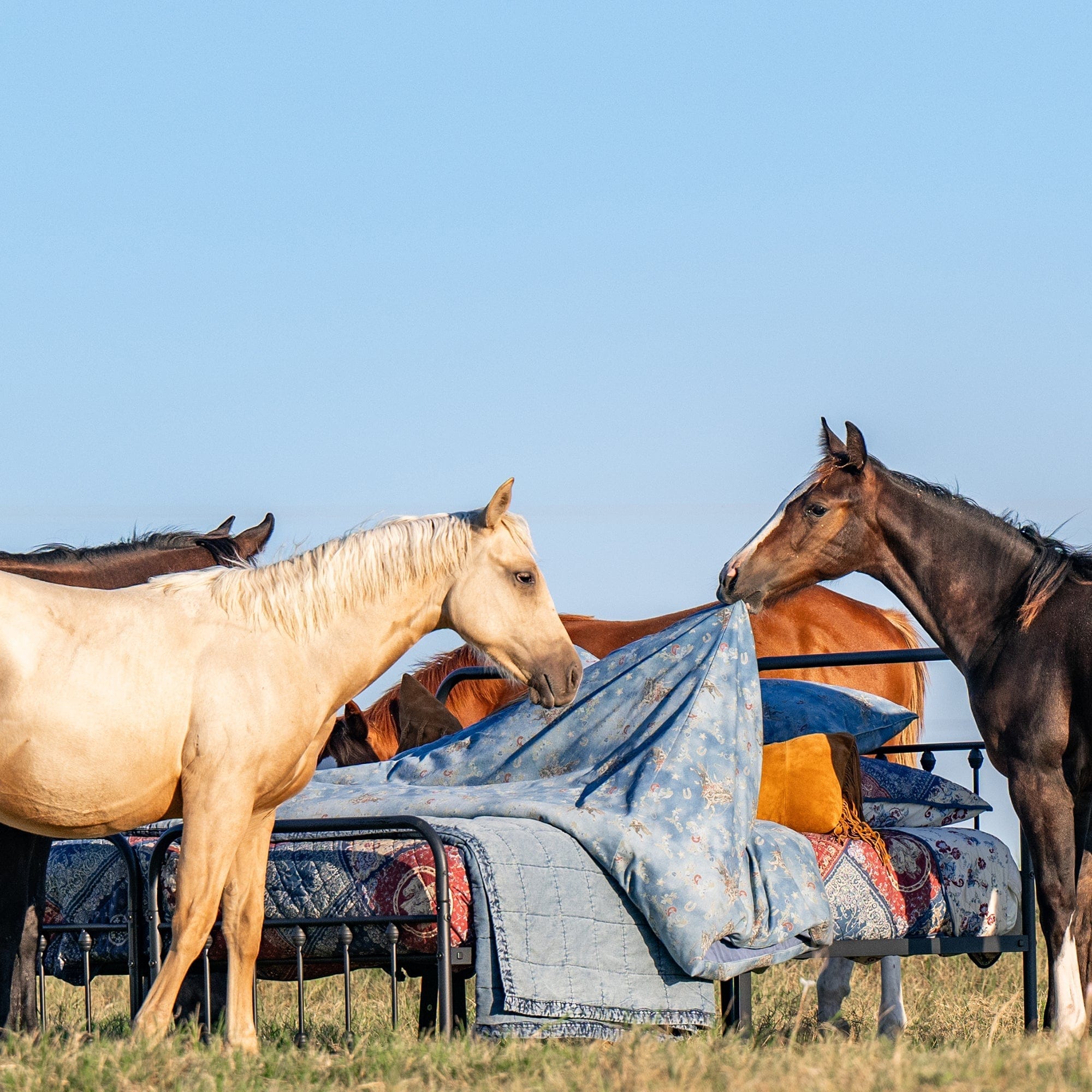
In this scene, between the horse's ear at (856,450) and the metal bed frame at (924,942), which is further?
the horse's ear at (856,450)

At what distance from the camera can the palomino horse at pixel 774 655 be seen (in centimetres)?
892

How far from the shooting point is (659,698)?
5887 millimetres

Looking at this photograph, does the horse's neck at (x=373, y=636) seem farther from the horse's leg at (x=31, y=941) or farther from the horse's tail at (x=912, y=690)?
the horse's tail at (x=912, y=690)

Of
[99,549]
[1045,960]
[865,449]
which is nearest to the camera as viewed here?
[99,549]

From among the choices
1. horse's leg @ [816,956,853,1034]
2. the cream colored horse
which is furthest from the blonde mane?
horse's leg @ [816,956,853,1034]

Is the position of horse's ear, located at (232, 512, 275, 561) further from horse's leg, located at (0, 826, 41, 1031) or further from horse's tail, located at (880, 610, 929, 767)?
horse's tail, located at (880, 610, 929, 767)

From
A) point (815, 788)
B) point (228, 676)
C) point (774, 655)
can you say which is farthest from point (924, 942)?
point (774, 655)

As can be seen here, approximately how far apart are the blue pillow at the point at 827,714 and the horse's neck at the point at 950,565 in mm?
646

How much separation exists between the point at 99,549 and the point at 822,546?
9.29 ft

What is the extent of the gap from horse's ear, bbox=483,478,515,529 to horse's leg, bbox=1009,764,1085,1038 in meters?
2.32

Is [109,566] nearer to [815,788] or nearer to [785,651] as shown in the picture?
[815,788]

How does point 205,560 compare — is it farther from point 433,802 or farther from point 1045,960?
point 1045,960

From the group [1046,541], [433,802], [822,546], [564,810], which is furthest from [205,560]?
[1046,541]

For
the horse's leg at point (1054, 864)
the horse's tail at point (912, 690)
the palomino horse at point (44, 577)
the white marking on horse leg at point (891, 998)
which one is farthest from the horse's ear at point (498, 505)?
the horse's tail at point (912, 690)
